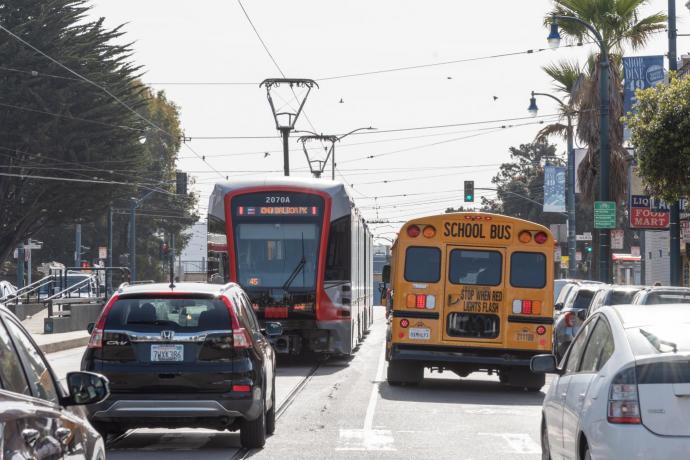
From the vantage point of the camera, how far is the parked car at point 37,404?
4.99 metres

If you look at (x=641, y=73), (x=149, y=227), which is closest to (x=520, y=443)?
(x=641, y=73)

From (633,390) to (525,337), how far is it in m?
13.1

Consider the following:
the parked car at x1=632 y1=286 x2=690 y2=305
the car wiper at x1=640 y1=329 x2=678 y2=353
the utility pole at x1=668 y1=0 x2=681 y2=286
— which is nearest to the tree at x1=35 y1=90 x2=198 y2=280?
the utility pole at x1=668 y1=0 x2=681 y2=286

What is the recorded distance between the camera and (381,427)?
1526 cm

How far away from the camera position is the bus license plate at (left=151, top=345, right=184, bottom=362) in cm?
1245

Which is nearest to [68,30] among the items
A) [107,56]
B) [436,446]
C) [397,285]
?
[107,56]

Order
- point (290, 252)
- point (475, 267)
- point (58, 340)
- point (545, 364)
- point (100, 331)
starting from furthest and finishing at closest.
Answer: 1. point (58, 340)
2. point (290, 252)
3. point (475, 267)
4. point (100, 331)
5. point (545, 364)

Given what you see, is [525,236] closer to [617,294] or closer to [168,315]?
[617,294]

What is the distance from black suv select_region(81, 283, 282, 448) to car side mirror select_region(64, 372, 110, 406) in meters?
5.74

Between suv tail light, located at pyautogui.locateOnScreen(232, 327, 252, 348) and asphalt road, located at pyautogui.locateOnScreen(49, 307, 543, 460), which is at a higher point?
A: suv tail light, located at pyautogui.locateOnScreen(232, 327, 252, 348)

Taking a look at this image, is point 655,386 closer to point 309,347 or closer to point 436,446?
point 436,446

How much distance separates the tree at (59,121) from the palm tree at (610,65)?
1829cm

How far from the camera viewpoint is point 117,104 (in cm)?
5138

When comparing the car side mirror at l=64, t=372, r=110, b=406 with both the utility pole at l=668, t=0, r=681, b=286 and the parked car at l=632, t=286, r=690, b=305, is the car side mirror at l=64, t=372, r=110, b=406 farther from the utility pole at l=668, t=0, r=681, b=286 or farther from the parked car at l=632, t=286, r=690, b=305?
the utility pole at l=668, t=0, r=681, b=286
